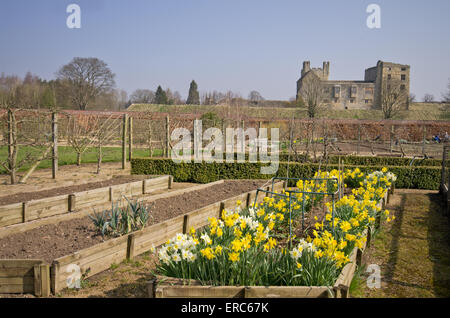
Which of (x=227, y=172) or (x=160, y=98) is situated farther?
(x=160, y=98)

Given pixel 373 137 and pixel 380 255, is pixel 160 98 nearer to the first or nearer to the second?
Result: pixel 373 137

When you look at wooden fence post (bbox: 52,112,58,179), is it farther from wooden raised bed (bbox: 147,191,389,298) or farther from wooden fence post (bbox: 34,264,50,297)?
wooden raised bed (bbox: 147,191,389,298)

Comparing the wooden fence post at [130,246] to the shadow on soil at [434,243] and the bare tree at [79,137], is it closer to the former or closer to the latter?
the shadow on soil at [434,243]

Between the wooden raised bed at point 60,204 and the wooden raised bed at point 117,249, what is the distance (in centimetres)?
197

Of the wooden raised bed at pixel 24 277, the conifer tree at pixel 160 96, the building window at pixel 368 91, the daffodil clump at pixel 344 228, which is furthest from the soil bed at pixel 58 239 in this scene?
the building window at pixel 368 91

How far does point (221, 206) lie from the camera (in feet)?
20.9

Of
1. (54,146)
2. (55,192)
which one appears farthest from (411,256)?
(54,146)

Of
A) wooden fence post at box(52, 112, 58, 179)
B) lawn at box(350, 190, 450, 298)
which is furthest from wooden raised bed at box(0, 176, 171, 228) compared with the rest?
lawn at box(350, 190, 450, 298)

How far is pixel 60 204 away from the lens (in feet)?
20.0

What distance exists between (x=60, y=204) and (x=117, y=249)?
2.20m
